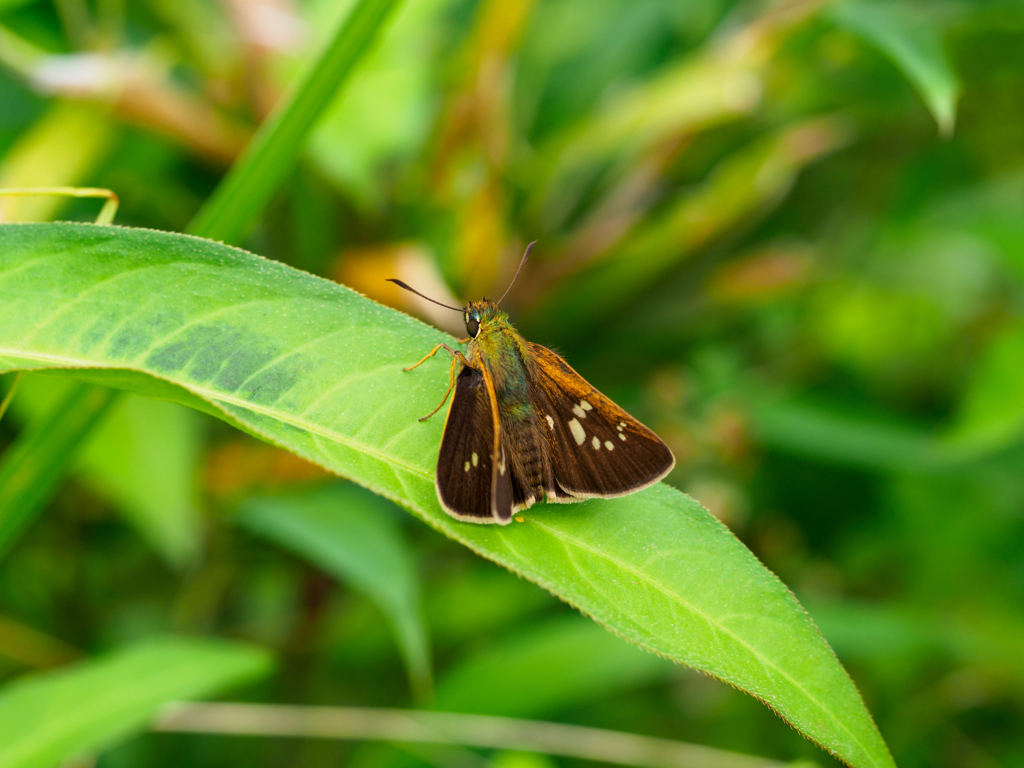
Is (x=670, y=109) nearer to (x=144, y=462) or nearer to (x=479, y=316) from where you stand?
(x=479, y=316)

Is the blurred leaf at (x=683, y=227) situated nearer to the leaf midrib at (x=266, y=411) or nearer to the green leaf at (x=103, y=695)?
the green leaf at (x=103, y=695)

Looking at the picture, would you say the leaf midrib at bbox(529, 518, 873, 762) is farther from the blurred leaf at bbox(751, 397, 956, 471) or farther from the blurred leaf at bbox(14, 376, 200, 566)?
the blurred leaf at bbox(751, 397, 956, 471)

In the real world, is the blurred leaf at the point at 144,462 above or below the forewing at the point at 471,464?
above

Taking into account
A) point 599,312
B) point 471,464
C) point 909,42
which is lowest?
point 471,464

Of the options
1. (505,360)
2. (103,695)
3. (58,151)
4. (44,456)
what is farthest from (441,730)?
(58,151)

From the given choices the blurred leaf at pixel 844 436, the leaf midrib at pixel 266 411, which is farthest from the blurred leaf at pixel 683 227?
the leaf midrib at pixel 266 411

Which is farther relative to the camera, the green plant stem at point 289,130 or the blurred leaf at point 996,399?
the blurred leaf at point 996,399

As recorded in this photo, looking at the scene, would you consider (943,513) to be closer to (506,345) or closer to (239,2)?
(506,345)
